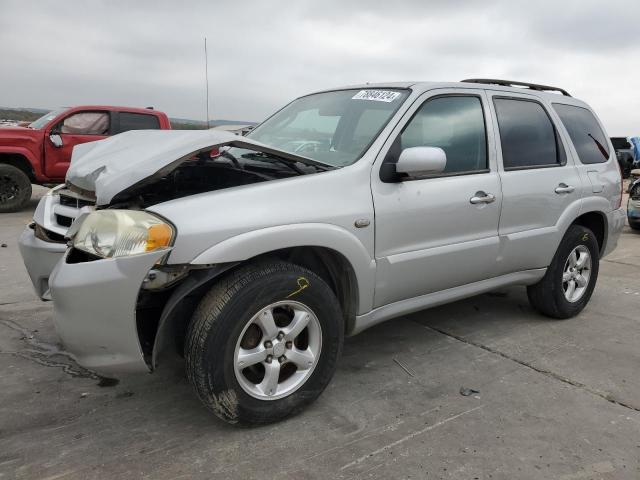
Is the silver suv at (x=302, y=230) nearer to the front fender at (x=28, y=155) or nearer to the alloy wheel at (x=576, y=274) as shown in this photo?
the alloy wheel at (x=576, y=274)

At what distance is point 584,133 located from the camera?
14.3ft

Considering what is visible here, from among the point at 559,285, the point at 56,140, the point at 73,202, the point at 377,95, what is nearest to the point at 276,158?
the point at 377,95

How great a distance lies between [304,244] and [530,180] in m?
1.98

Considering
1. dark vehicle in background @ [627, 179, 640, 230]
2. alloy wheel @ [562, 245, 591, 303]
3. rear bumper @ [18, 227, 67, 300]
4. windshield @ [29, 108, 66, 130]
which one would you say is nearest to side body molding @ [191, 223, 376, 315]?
rear bumper @ [18, 227, 67, 300]

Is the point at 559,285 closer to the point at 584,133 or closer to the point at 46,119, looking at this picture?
the point at 584,133

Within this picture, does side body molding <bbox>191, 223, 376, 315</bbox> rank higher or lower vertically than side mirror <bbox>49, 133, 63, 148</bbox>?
lower

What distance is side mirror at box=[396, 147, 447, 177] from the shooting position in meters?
2.75

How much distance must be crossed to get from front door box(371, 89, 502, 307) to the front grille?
1654 millimetres

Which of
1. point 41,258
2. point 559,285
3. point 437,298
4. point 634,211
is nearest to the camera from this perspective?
point 41,258

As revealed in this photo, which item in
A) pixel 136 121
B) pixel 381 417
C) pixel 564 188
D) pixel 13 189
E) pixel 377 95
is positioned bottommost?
pixel 381 417

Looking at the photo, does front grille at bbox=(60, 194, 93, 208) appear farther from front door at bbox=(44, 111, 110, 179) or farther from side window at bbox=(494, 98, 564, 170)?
front door at bbox=(44, 111, 110, 179)

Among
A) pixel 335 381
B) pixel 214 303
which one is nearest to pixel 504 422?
pixel 335 381

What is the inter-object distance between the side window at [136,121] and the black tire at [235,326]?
8.39m

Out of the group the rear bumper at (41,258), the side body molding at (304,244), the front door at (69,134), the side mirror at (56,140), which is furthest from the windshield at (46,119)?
the side body molding at (304,244)
